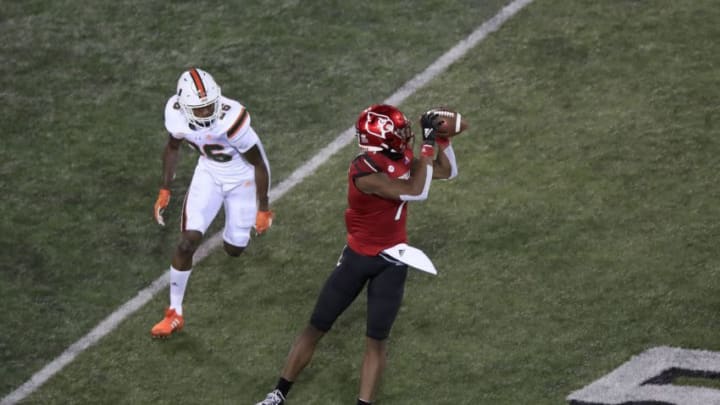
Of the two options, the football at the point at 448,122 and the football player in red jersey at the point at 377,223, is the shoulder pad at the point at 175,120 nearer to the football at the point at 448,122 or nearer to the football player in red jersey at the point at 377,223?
the football player in red jersey at the point at 377,223

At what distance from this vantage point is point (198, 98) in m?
9.17

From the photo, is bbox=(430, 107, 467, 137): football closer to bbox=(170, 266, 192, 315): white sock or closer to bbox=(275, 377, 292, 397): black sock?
bbox=(275, 377, 292, 397): black sock

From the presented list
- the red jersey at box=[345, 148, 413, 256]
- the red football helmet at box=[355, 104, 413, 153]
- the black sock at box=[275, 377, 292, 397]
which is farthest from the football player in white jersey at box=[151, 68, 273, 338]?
the red football helmet at box=[355, 104, 413, 153]

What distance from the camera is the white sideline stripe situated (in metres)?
9.31

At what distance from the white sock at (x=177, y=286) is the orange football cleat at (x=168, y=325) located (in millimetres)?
42

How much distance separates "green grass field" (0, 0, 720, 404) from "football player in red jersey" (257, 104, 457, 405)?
51cm

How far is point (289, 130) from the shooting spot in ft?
38.3

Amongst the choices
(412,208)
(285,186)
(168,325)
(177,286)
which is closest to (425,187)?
(177,286)

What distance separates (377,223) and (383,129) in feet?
2.13

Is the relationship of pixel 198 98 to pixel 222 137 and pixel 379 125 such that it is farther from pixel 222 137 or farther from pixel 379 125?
pixel 379 125

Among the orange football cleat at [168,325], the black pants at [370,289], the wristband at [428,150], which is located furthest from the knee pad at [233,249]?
the wristband at [428,150]

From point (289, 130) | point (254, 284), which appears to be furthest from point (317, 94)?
point (254, 284)

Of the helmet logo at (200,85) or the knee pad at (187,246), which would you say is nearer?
the helmet logo at (200,85)

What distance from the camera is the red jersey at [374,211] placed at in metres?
8.12
